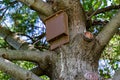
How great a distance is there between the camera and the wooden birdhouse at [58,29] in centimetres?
176

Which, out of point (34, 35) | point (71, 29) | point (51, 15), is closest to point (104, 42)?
point (71, 29)

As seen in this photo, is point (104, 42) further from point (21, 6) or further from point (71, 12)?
point (21, 6)

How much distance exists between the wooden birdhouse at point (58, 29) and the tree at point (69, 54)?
4cm

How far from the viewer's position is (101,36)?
181 centimetres

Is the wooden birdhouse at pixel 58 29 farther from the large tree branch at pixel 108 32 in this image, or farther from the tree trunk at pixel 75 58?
the large tree branch at pixel 108 32

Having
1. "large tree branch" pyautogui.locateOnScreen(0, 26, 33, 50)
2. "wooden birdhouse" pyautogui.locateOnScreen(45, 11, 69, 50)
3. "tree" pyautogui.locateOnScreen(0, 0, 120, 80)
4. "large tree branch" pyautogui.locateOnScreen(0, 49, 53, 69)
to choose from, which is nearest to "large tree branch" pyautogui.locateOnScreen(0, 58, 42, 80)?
"tree" pyautogui.locateOnScreen(0, 0, 120, 80)

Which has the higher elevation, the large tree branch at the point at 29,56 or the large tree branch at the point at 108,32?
the large tree branch at the point at 108,32

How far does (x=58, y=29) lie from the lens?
177cm

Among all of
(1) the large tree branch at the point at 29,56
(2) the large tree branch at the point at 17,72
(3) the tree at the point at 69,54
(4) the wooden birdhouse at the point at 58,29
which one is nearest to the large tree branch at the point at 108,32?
(3) the tree at the point at 69,54

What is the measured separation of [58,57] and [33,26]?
1.20 m

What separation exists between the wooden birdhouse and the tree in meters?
0.04

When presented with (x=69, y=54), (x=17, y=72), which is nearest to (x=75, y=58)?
(x=69, y=54)

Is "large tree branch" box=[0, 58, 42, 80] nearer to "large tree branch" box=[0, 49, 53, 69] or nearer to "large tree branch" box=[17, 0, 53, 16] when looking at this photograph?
"large tree branch" box=[0, 49, 53, 69]

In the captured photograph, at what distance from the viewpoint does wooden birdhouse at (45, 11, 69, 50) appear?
176 cm
